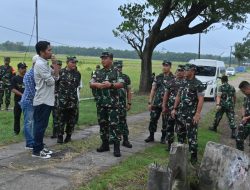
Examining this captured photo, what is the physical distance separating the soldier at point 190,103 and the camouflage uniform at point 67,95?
2.18 meters

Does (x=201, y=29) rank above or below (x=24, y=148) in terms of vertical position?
above

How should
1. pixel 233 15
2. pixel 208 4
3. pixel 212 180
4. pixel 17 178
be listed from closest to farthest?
pixel 212 180 < pixel 17 178 < pixel 208 4 < pixel 233 15

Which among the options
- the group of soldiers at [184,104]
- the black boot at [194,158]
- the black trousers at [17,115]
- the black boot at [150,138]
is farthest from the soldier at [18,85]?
the black boot at [194,158]

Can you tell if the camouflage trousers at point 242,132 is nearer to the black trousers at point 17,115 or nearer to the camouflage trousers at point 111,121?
the camouflage trousers at point 111,121

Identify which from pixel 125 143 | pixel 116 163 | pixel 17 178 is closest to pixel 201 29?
pixel 125 143

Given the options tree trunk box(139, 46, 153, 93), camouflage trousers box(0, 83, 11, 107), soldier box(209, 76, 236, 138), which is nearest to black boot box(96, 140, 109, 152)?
soldier box(209, 76, 236, 138)

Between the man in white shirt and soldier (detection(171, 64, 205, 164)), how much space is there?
2332 mm

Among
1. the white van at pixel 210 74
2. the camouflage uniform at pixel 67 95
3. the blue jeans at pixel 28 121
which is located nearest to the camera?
the blue jeans at pixel 28 121

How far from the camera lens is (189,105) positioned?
26.9 ft

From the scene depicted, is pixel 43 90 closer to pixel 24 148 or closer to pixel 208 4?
pixel 24 148

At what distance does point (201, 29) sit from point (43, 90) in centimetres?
1880

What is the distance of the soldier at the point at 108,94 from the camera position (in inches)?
320

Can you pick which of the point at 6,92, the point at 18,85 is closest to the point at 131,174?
the point at 18,85

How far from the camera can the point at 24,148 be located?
888 cm
